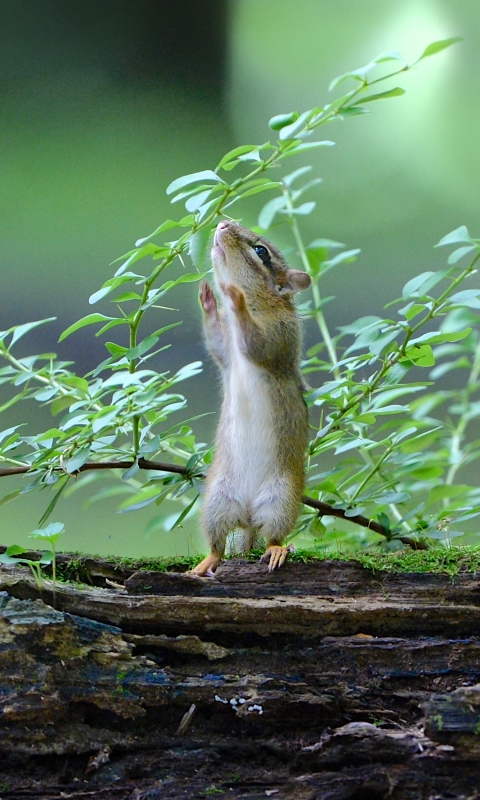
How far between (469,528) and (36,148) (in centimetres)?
278

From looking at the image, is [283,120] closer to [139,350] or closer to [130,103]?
[139,350]

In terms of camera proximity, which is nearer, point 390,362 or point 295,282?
point 390,362

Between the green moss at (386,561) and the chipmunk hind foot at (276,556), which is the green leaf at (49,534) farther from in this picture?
the chipmunk hind foot at (276,556)

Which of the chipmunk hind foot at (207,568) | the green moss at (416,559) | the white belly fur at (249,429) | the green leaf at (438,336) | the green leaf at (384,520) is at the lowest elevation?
the green leaf at (384,520)

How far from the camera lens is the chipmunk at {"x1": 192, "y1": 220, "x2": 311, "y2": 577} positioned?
1.96 meters

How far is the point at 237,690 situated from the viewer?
4.42ft

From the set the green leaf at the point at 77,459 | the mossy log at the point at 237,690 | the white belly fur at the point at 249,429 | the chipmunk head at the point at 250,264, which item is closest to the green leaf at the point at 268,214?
the chipmunk head at the point at 250,264

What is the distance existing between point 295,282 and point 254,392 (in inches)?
17.2

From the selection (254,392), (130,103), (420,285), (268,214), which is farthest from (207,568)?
(130,103)

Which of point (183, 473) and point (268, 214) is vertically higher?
point (268, 214)

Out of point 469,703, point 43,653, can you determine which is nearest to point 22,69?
point 43,653

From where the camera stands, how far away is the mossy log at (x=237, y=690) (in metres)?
1.20

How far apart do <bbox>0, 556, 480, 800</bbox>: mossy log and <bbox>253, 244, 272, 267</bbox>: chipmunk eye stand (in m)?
1.10

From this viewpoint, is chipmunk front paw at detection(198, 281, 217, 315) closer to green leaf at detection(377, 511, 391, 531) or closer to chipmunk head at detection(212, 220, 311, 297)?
chipmunk head at detection(212, 220, 311, 297)
